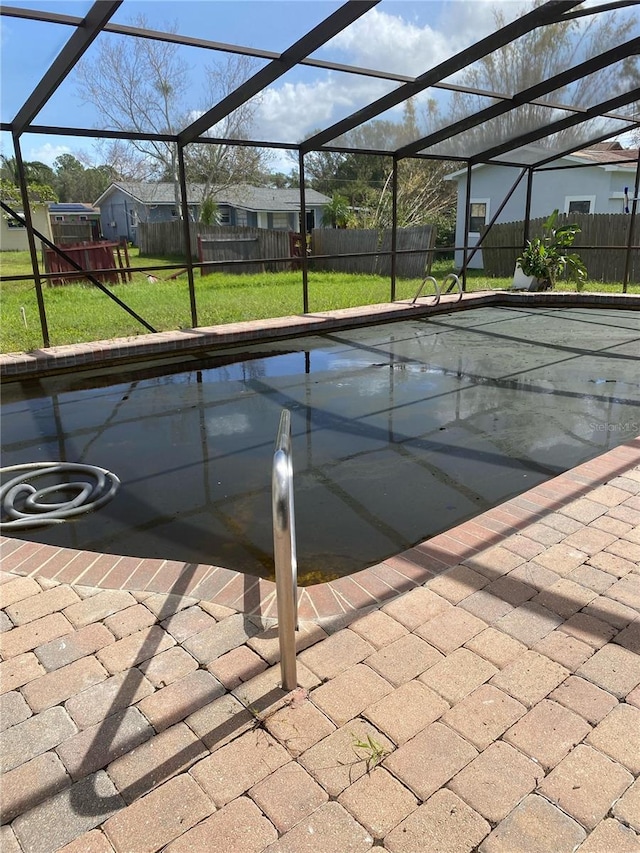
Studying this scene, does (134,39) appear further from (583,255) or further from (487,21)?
(583,255)

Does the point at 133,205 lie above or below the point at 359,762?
above

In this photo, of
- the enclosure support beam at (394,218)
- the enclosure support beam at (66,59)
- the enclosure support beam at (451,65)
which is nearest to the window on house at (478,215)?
the enclosure support beam at (394,218)

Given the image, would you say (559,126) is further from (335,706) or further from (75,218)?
(75,218)

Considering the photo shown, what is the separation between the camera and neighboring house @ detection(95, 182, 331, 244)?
71.7ft

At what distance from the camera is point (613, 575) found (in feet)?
8.02

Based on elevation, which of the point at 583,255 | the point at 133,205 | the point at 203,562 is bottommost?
the point at 203,562

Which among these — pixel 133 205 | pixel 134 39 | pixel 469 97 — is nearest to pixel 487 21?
pixel 469 97

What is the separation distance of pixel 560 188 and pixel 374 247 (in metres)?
5.34

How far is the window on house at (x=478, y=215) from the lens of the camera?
714 inches

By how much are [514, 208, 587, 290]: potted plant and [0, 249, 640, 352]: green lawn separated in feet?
3.26

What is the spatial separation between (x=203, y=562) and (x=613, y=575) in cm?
178

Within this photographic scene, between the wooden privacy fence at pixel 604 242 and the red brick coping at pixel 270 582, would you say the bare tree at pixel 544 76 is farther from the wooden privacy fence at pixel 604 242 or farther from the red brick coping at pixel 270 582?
the red brick coping at pixel 270 582

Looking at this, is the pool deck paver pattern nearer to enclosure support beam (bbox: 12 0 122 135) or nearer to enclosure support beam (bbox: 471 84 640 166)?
enclosure support beam (bbox: 12 0 122 135)

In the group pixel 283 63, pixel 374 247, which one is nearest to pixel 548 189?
pixel 374 247
